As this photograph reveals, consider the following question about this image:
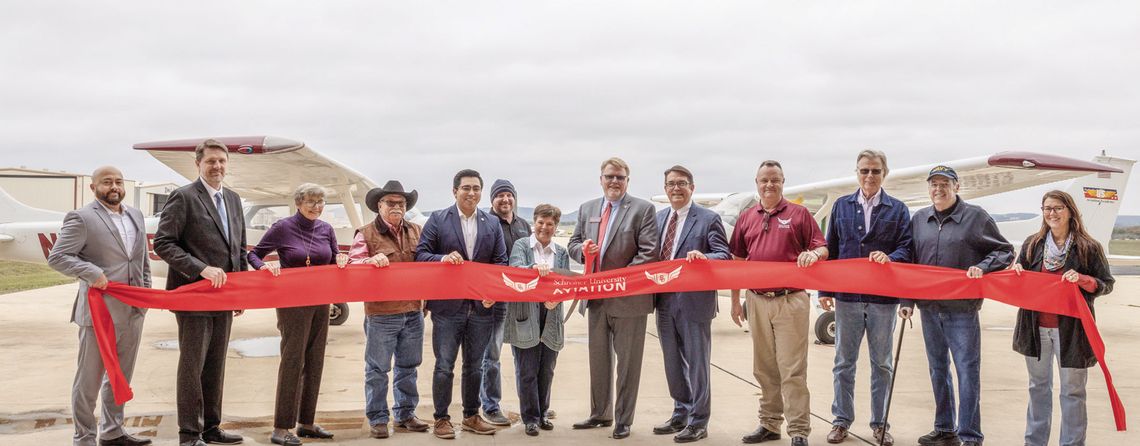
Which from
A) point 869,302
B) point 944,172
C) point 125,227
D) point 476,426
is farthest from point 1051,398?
point 125,227

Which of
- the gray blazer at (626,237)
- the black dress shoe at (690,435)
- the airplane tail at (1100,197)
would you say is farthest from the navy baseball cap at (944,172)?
the airplane tail at (1100,197)

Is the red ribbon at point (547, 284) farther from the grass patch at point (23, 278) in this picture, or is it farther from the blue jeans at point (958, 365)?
the grass patch at point (23, 278)

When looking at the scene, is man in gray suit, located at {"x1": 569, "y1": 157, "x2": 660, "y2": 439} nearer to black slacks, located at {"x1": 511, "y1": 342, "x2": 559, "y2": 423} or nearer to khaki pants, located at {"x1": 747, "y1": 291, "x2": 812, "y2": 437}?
black slacks, located at {"x1": 511, "y1": 342, "x2": 559, "y2": 423}

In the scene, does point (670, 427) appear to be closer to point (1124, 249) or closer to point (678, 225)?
point (678, 225)

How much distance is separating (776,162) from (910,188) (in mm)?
9209

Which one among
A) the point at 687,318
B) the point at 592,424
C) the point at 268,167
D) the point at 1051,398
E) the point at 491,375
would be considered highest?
the point at 268,167

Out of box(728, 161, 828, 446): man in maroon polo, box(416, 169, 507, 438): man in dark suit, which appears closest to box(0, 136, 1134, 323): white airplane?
box(416, 169, 507, 438): man in dark suit

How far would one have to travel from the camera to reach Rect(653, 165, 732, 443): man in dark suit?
15.8ft

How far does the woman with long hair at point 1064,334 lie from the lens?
4094 millimetres

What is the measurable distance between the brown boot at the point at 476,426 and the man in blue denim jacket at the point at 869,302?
7.23 ft

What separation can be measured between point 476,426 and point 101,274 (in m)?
2.39

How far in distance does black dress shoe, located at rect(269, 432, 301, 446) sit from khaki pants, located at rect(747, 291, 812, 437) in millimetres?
2879

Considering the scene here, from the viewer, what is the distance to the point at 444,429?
4672mm

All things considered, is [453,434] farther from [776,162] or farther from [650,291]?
[776,162]
